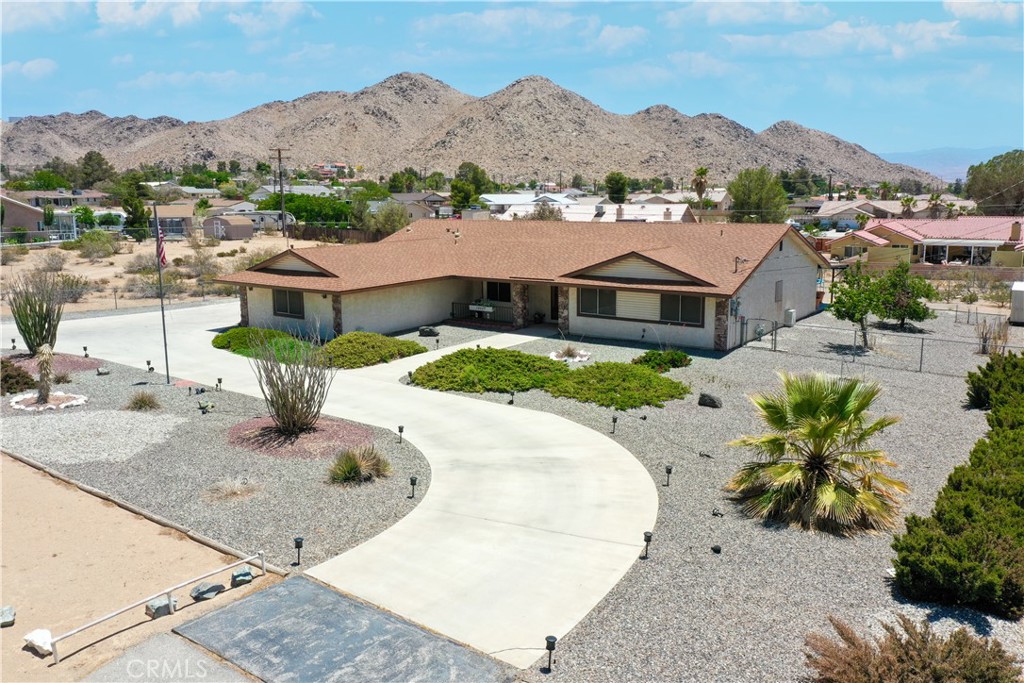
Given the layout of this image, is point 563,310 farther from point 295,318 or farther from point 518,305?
point 295,318

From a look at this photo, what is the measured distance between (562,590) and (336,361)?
53.2 ft

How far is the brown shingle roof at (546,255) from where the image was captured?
1136 inches

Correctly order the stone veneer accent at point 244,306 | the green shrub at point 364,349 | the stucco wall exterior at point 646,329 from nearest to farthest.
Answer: the green shrub at point 364,349
the stucco wall exterior at point 646,329
the stone veneer accent at point 244,306

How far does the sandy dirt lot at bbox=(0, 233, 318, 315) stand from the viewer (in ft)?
140

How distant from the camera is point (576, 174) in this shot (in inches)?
7101

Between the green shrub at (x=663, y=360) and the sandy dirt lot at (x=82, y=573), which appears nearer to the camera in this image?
the sandy dirt lot at (x=82, y=573)

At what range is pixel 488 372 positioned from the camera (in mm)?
23359

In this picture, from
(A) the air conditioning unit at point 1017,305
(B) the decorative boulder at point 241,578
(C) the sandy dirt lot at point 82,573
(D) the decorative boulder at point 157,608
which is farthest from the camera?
(A) the air conditioning unit at point 1017,305

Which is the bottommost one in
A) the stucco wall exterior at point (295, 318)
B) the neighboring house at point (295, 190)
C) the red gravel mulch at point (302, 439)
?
the red gravel mulch at point (302, 439)

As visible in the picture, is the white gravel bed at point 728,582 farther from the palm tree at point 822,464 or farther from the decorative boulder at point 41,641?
the decorative boulder at point 41,641

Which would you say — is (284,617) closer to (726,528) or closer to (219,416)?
(726,528)

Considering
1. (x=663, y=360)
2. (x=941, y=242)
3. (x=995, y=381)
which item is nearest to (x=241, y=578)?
(x=663, y=360)

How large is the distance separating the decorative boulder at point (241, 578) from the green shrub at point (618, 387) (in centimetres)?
1142

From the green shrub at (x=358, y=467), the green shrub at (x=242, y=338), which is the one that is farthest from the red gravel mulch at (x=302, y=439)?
the green shrub at (x=242, y=338)
